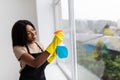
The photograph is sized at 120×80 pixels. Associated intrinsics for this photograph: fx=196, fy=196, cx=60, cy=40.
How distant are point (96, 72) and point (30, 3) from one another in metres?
2.36

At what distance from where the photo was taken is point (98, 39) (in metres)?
1.62

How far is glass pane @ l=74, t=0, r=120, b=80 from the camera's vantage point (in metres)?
1.29

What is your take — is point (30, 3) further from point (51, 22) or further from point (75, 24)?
point (75, 24)

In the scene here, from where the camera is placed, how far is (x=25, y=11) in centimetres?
371

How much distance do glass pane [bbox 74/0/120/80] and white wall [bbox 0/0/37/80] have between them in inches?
67.2

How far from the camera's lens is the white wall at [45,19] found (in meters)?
3.43

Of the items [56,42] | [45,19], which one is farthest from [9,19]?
[56,42]

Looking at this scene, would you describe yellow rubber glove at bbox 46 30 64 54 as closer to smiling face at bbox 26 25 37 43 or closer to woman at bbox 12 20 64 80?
woman at bbox 12 20 64 80

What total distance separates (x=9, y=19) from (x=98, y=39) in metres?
2.46

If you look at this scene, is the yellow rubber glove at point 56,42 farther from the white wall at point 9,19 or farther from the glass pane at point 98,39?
the white wall at point 9,19

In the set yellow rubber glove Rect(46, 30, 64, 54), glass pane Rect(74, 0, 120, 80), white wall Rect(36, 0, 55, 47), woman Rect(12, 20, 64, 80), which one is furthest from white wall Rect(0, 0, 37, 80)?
yellow rubber glove Rect(46, 30, 64, 54)

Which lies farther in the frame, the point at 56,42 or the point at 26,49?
the point at 26,49

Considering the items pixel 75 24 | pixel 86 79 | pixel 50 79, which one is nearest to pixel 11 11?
pixel 50 79

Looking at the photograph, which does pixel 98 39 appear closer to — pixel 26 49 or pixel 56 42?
pixel 56 42
